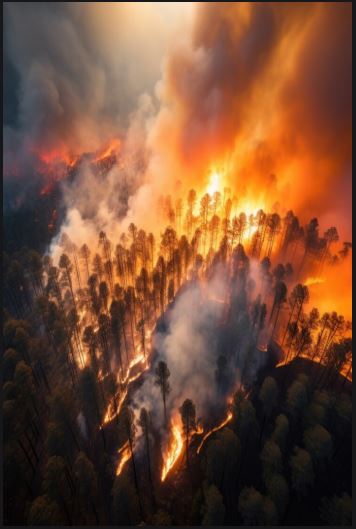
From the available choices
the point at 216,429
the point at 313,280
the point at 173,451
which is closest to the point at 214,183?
the point at 313,280

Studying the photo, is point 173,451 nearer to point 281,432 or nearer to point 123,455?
point 123,455

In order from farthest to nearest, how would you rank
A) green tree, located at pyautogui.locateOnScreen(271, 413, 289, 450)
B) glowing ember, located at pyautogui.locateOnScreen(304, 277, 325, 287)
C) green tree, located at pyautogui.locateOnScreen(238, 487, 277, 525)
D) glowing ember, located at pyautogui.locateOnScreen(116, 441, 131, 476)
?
glowing ember, located at pyautogui.locateOnScreen(304, 277, 325, 287) → glowing ember, located at pyautogui.locateOnScreen(116, 441, 131, 476) → green tree, located at pyautogui.locateOnScreen(271, 413, 289, 450) → green tree, located at pyautogui.locateOnScreen(238, 487, 277, 525)

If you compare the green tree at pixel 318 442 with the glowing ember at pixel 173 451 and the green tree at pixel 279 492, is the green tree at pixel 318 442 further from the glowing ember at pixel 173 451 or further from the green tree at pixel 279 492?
the glowing ember at pixel 173 451

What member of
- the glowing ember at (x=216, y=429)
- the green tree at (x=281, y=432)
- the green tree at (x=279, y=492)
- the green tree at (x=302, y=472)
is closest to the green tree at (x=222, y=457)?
the green tree at (x=279, y=492)

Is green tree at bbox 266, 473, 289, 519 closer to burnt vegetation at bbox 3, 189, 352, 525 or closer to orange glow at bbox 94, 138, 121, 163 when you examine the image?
burnt vegetation at bbox 3, 189, 352, 525

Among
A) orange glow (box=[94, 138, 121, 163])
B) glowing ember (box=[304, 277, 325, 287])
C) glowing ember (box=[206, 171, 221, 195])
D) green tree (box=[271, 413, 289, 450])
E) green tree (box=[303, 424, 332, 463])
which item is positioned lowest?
green tree (box=[303, 424, 332, 463])

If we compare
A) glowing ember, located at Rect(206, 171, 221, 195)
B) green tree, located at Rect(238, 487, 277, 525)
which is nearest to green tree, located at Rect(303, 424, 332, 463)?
green tree, located at Rect(238, 487, 277, 525)
